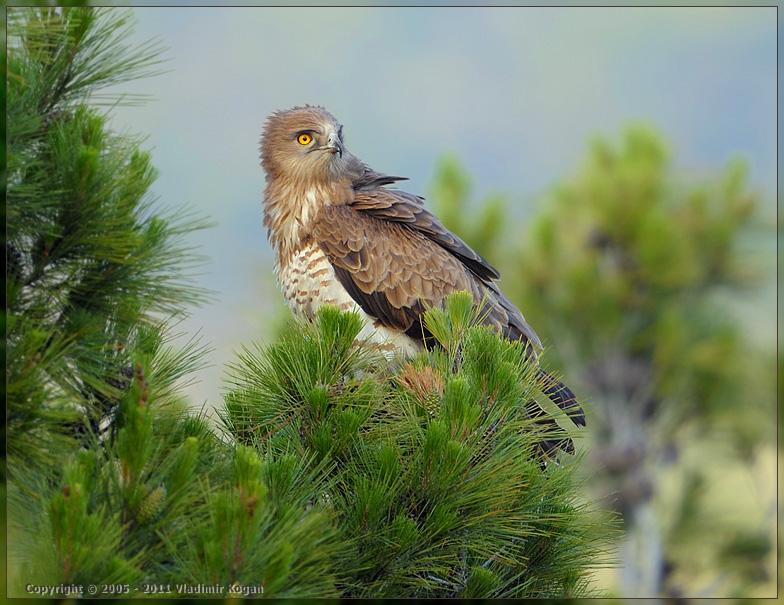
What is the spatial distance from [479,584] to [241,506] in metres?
1.44

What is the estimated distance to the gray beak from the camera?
5878mm

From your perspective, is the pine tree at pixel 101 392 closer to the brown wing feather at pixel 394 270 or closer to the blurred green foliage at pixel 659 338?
the brown wing feather at pixel 394 270

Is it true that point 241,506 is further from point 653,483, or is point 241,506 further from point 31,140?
point 653,483

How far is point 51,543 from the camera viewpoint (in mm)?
2859

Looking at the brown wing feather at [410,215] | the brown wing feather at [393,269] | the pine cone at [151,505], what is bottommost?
the pine cone at [151,505]

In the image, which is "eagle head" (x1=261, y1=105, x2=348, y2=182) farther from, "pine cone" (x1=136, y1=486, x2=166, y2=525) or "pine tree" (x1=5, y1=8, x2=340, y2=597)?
"pine cone" (x1=136, y1=486, x2=166, y2=525)

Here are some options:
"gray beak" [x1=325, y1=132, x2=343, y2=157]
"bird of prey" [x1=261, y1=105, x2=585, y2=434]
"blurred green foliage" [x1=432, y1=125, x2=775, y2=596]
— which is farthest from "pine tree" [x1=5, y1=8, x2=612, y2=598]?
"blurred green foliage" [x1=432, y1=125, x2=775, y2=596]

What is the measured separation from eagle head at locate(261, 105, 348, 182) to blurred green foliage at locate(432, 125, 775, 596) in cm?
923

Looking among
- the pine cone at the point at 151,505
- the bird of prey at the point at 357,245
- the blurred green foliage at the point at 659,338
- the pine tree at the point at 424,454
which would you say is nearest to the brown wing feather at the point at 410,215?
the bird of prey at the point at 357,245

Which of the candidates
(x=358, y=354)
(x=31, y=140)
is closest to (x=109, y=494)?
(x=358, y=354)

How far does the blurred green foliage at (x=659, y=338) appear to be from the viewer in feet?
51.1

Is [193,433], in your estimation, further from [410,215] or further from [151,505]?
[410,215]

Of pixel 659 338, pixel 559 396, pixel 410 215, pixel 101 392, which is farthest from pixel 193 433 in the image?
pixel 659 338

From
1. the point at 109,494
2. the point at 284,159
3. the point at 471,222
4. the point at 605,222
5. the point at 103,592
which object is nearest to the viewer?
the point at 103,592
